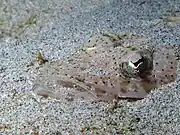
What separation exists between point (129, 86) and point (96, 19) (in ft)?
7.32

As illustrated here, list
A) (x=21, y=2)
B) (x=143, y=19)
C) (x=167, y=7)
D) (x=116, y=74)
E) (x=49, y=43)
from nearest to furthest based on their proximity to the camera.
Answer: (x=116, y=74), (x=49, y=43), (x=143, y=19), (x=167, y=7), (x=21, y=2)

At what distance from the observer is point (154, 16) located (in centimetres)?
579

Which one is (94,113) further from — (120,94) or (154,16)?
(154,16)

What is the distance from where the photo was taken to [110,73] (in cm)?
404

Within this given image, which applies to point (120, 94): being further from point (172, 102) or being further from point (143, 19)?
point (143, 19)

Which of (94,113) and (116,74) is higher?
(116,74)

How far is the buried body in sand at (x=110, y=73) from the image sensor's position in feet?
12.8

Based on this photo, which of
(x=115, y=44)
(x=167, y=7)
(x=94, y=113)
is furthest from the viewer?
(x=167, y=7)

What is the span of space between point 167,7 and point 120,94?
9.14 feet

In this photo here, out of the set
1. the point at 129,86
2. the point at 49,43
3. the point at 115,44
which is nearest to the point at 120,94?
the point at 129,86

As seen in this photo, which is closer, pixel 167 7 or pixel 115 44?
pixel 115 44

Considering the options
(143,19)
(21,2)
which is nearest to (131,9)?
(143,19)

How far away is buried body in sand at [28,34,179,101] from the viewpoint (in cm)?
389

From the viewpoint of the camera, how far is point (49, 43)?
→ 533 cm
